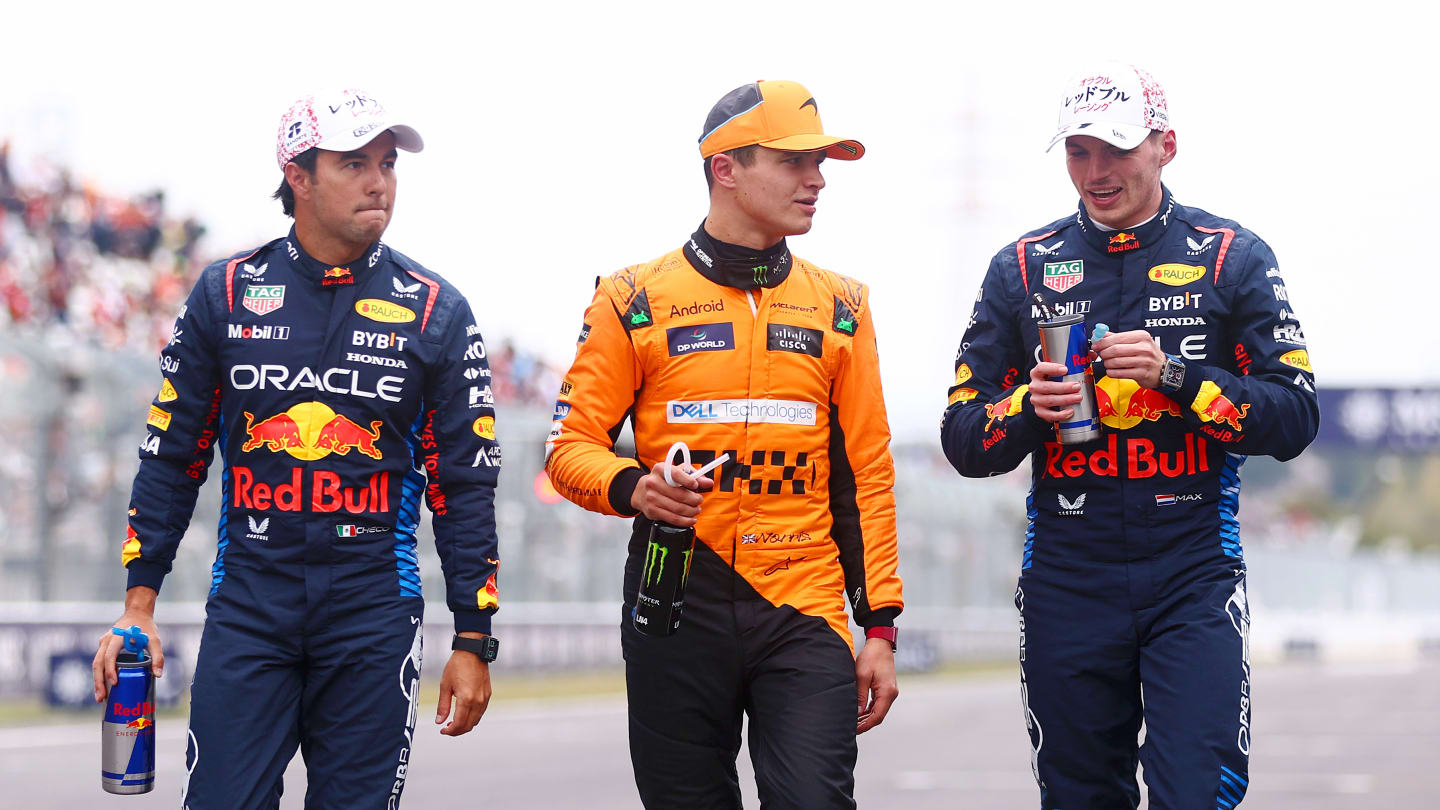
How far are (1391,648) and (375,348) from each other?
52.5m

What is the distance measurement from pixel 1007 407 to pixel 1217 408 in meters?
0.55

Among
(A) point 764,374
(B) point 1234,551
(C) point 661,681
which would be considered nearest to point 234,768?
(C) point 661,681

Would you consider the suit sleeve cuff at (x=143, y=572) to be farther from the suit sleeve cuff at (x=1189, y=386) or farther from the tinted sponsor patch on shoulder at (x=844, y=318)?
the suit sleeve cuff at (x=1189, y=386)

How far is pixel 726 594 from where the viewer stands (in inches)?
180

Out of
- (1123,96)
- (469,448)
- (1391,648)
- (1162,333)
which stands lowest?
(1391,648)

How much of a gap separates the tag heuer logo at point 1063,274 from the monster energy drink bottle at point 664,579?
136 cm

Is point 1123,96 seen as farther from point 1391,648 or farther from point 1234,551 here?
point 1391,648

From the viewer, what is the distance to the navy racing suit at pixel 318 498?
14.8ft

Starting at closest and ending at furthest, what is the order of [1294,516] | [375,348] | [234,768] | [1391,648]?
[234,768], [375,348], [1391,648], [1294,516]

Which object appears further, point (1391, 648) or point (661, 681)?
point (1391, 648)

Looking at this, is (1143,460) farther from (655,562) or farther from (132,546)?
(132,546)

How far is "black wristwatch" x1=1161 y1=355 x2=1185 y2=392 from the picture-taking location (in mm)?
4629

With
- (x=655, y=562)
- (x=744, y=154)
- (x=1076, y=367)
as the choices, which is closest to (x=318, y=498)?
(x=655, y=562)

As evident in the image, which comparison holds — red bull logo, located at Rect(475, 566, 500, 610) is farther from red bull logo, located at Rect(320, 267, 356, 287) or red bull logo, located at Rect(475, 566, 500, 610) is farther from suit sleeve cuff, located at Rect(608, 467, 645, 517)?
red bull logo, located at Rect(320, 267, 356, 287)
